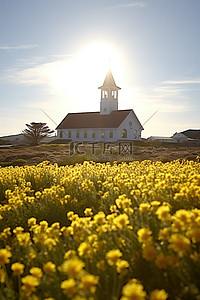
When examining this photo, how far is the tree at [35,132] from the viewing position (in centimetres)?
4150

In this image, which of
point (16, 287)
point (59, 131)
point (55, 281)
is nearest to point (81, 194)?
point (16, 287)

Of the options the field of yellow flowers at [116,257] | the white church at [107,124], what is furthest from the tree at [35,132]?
the field of yellow flowers at [116,257]

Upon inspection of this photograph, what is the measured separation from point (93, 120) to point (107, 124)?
10.8ft

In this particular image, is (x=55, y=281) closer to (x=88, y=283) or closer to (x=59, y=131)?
(x=88, y=283)

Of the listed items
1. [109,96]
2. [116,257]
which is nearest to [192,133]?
[109,96]

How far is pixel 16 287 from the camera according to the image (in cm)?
344

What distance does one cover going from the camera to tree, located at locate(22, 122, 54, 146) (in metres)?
41.5

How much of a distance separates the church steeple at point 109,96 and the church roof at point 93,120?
0.75 metres

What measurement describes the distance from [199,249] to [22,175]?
5.80m

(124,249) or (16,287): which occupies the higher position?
(124,249)

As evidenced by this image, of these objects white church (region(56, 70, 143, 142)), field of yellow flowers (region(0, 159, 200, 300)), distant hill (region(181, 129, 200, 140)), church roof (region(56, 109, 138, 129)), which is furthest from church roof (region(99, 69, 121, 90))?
field of yellow flowers (region(0, 159, 200, 300))

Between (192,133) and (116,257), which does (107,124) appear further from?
(192,133)

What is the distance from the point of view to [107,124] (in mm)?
43969

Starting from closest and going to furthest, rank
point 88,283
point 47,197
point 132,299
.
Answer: point 132,299
point 88,283
point 47,197
